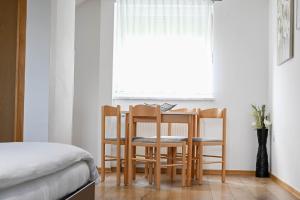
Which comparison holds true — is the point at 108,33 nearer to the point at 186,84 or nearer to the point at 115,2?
the point at 115,2

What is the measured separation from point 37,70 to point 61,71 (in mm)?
303

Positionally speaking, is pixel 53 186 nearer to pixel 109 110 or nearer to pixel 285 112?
pixel 109 110

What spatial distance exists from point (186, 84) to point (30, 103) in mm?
2977

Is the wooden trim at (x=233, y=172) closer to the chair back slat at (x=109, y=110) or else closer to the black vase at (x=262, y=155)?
the black vase at (x=262, y=155)

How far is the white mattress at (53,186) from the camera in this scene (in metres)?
1.48

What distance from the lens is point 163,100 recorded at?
6211 mm

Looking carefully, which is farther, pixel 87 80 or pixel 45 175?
pixel 87 80

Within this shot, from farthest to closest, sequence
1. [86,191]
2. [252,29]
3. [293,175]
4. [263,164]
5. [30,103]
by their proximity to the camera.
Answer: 1. [252,29]
2. [263,164]
3. [293,175]
4. [30,103]
5. [86,191]

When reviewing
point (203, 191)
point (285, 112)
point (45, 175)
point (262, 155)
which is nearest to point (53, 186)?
point (45, 175)

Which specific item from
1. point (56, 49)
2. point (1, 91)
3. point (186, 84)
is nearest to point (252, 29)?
point (186, 84)

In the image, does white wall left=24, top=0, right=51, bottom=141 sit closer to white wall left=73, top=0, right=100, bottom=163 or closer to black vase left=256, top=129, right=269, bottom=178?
white wall left=73, top=0, right=100, bottom=163

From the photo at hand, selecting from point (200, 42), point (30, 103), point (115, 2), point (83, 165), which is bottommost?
point (83, 165)

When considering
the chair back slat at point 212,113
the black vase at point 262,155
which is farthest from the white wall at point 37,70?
the black vase at point 262,155

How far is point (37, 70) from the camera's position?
3596 mm
